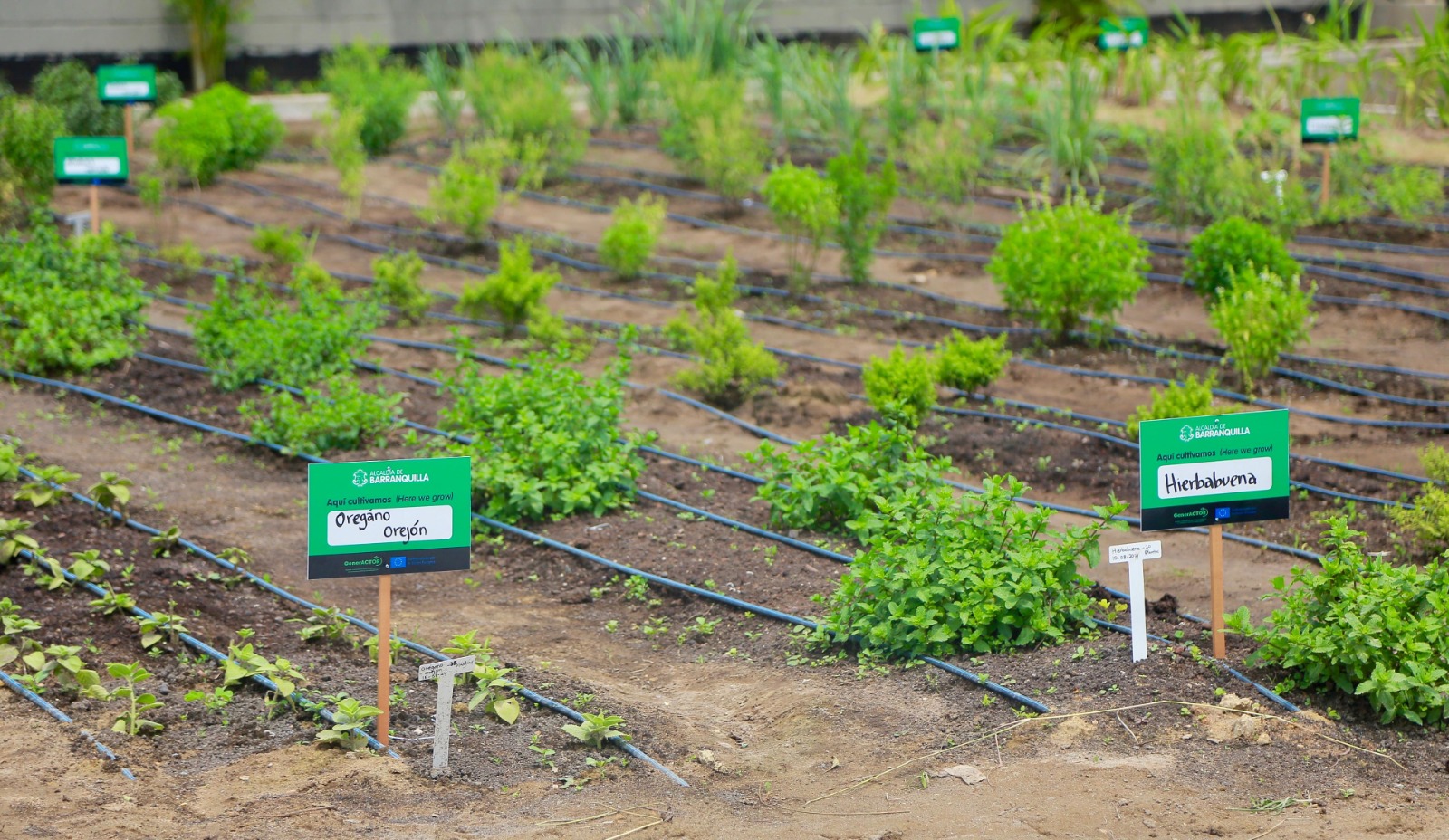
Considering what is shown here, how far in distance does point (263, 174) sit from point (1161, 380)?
337 inches

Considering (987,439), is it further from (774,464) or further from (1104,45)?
(1104,45)

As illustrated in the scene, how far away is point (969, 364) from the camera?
7.61m

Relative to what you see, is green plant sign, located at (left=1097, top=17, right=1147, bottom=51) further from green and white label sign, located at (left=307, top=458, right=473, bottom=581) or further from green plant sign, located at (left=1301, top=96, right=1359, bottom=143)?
green and white label sign, located at (left=307, top=458, right=473, bottom=581)

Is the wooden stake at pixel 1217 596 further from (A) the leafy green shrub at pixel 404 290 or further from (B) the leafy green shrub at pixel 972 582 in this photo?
(A) the leafy green shrub at pixel 404 290

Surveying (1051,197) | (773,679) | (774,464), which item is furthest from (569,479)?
(1051,197)

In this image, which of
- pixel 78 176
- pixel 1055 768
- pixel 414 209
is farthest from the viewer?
pixel 414 209

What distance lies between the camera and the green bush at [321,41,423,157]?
13555mm

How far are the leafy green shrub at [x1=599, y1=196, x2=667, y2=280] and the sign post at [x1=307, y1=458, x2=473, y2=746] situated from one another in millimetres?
5817

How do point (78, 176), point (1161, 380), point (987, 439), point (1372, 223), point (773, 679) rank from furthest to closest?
point (1372, 223) → point (78, 176) → point (1161, 380) → point (987, 439) → point (773, 679)

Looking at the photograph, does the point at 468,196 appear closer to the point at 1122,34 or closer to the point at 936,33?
the point at 936,33

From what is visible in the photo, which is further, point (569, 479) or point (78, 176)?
point (78, 176)

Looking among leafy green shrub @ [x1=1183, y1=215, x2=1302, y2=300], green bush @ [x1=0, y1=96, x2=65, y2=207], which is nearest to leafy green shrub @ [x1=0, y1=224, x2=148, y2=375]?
green bush @ [x1=0, y1=96, x2=65, y2=207]

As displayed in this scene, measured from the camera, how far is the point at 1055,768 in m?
4.13

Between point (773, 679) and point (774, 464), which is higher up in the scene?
point (774, 464)
